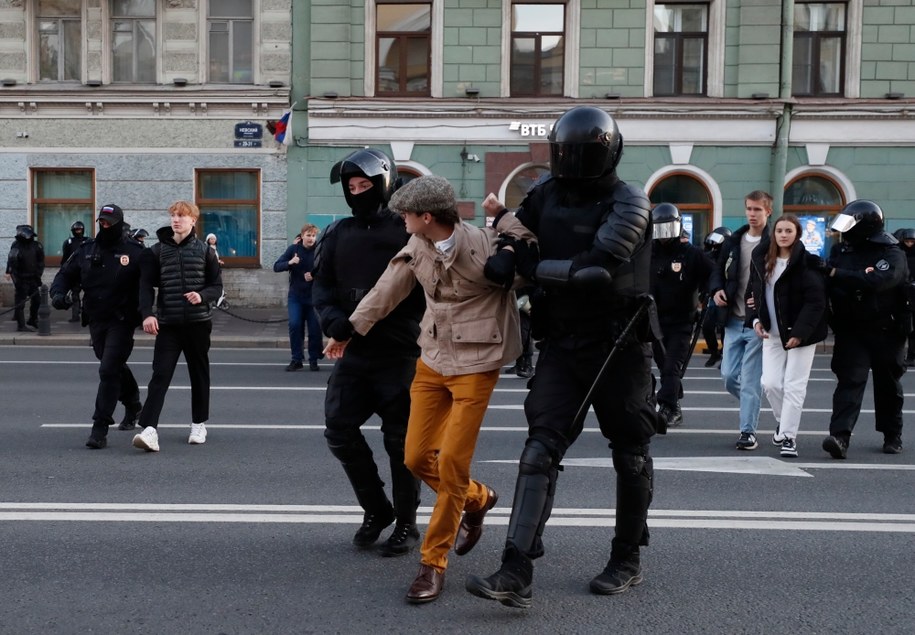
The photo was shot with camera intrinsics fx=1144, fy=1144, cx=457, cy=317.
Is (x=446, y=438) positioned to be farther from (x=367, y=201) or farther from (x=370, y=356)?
(x=367, y=201)

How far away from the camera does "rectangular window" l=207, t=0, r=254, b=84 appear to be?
22453mm

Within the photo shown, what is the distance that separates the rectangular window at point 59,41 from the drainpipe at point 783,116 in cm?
1372

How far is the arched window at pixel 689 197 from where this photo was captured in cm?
2252

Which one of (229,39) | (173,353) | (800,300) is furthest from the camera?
(229,39)

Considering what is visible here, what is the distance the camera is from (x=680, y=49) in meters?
22.4

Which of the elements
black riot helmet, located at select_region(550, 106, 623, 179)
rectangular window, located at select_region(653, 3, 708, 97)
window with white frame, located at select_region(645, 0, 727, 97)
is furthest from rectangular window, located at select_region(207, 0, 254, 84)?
black riot helmet, located at select_region(550, 106, 623, 179)

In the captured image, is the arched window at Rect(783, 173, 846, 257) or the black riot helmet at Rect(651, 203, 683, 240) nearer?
the black riot helmet at Rect(651, 203, 683, 240)

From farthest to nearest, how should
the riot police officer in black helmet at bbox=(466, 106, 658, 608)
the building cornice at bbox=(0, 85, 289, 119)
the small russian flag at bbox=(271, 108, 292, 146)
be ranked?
the building cornice at bbox=(0, 85, 289, 119), the small russian flag at bbox=(271, 108, 292, 146), the riot police officer in black helmet at bbox=(466, 106, 658, 608)

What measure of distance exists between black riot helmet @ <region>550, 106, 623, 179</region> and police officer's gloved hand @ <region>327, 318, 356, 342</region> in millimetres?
1171

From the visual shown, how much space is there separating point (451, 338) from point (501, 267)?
0.43 meters

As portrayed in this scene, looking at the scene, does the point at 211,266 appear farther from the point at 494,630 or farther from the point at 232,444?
the point at 494,630

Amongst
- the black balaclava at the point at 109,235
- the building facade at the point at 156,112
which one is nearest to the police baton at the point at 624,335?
the black balaclava at the point at 109,235

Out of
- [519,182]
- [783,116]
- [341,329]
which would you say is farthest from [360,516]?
[783,116]

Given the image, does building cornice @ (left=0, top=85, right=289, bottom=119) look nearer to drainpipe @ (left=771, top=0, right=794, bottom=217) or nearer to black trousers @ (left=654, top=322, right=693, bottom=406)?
drainpipe @ (left=771, top=0, right=794, bottom=217)
